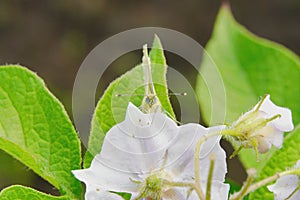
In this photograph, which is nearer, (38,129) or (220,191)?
(220,191)

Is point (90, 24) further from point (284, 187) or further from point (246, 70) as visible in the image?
point (284, 187)

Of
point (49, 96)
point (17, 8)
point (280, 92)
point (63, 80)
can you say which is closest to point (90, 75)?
point (49, 96)

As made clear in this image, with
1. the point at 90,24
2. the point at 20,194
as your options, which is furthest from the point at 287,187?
the point at 90,24

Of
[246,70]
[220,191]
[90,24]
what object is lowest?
[220,191]

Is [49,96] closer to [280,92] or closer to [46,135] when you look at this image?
[46,135]

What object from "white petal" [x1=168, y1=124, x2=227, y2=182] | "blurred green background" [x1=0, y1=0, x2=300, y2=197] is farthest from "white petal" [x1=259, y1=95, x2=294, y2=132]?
"blurred green background" [x1=0, y1=0, x2=300, y2=197]

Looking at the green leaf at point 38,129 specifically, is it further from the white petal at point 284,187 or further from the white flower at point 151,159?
the white petal at point 284,187

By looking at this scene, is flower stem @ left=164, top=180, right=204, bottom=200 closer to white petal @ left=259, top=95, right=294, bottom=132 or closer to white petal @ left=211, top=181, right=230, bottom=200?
white petal @ left=211, top=181, right=230, bottom=200
